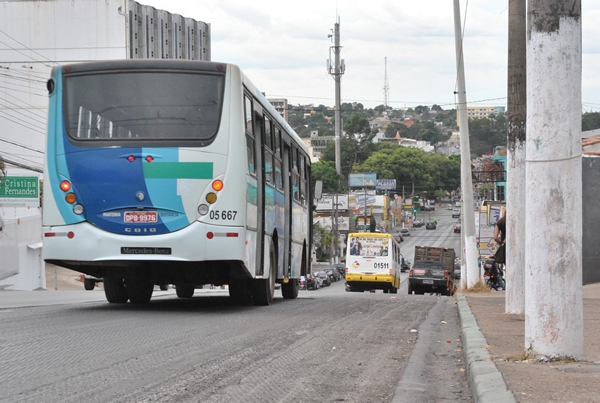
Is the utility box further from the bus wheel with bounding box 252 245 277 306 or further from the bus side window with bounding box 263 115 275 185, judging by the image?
the bus side window with bounding box 263 115 275 185

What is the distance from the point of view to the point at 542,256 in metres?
6.15

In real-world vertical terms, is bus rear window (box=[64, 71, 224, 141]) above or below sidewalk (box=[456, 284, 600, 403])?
above

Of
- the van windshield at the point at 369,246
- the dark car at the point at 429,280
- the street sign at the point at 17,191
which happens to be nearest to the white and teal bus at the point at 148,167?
the street sign at the point at 17,191

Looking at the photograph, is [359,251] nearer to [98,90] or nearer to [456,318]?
[456,318]

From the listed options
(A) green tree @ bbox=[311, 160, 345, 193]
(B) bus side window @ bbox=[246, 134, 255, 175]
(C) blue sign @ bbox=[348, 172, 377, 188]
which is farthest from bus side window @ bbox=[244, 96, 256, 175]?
(C) blue sign @ bbox=[348, 172, 377, 188]

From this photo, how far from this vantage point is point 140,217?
1079 cm

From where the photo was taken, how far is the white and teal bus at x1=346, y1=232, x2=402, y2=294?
40.4 metres

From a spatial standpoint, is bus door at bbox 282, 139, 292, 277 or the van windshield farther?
the van windshield

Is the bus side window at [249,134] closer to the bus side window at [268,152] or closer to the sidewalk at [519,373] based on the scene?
the bus side window at [268,152]

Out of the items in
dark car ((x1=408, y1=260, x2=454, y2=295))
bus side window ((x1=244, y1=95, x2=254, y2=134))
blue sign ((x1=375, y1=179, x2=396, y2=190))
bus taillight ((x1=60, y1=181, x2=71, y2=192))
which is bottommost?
dark car ((x1=408, y1=260, x2=454, y2=295))

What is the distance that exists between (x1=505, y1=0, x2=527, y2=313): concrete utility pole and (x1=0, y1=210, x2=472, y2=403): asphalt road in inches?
62.9

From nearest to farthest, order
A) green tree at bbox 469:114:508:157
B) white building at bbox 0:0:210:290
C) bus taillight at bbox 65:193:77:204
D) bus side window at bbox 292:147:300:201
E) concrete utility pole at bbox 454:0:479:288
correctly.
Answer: bus taillight at bbox 65:193:77:204 < bus side window at bbox 292:147:300:201 < concrete utility pole at bbox 454:0:479:288 < white building at bbox 0:0:210:290 < green tree at bbox 469:114:508:157

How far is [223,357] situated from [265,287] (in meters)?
6.58

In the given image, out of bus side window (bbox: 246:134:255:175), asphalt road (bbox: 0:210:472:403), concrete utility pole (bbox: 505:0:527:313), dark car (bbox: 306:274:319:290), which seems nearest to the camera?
asphalt road (bbox: 0:210:472:403)
